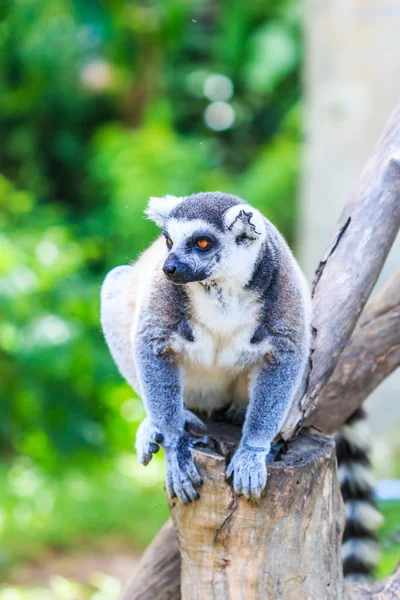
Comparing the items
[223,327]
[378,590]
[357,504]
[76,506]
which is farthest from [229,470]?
[76,506]

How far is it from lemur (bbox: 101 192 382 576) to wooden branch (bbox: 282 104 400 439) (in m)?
0.09

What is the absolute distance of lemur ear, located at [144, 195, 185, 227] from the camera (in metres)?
2.50

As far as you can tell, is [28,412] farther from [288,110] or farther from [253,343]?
[288,110]

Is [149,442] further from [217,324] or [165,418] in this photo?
[217,324]

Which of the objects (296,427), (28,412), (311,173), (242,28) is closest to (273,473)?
(296,427)

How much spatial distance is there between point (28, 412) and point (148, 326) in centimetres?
451

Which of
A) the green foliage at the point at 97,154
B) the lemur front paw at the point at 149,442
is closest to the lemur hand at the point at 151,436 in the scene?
the lemur front paw at the point at 149,442

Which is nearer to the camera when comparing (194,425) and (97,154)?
(194,425)

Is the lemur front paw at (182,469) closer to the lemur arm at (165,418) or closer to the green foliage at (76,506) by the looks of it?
the lemur arm at (165,418)

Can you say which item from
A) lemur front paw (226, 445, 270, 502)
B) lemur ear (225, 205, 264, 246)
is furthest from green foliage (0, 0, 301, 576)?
lemur ear (225, 205, 264, 246)

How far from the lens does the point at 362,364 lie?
2.98m

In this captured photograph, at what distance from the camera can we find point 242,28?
990cm

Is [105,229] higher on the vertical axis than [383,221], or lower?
higher

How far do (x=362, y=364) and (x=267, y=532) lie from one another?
3.18 ft
